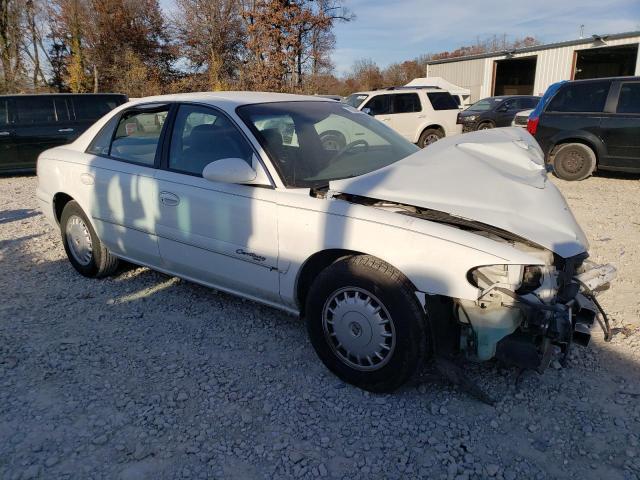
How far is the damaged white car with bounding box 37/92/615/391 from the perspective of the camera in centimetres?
250

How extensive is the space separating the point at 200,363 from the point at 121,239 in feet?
4.80

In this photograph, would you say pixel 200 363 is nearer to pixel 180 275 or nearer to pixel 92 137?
pixel 180 275

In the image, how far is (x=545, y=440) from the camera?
2.47 m

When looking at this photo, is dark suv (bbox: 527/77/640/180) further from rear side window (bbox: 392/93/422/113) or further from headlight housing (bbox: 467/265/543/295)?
headlight housing (bbox: 467/265/543/295)

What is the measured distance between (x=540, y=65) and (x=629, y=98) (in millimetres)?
21874

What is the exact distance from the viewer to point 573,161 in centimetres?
912

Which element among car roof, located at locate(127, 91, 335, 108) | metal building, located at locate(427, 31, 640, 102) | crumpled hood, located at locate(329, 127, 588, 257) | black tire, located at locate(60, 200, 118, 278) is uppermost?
metal building, located at locate(427, 31, 640, 102)

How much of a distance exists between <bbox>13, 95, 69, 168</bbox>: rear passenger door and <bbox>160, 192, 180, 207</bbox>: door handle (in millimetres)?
8564

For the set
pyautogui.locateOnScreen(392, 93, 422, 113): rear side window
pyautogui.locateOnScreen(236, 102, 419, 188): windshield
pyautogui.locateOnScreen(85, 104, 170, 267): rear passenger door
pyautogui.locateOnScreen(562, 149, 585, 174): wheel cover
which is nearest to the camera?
pyautogui.locateOnScreen(236, 102, 419, 188): windshield

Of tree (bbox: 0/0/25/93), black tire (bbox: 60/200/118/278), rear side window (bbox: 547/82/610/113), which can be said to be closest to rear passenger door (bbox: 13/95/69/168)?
black tire (bbox: 60/200/118/278)

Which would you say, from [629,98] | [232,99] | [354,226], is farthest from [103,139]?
[629,98]

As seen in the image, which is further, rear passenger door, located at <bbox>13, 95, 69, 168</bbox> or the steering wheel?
rear passenger door, located at <bbox>13, 95, 69, 168</bbox>

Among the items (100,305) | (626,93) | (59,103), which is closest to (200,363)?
(100,305)

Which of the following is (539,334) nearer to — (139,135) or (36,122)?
(139,135)
